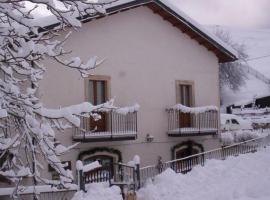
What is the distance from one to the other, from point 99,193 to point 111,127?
364 cm

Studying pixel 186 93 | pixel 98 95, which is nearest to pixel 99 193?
pixel 98 95

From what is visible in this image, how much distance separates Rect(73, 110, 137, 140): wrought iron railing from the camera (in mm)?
17297

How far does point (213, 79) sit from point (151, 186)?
835 centimetres

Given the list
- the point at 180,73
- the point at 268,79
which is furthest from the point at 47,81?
the point at 268,79

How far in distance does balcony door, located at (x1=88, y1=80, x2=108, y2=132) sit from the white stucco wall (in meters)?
0.38

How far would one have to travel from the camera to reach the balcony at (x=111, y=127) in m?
17.1

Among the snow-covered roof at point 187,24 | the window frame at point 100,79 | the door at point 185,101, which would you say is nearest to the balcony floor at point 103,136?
the window frame at point 100,79

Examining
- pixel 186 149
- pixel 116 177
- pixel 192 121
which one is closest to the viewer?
pixel 116 177

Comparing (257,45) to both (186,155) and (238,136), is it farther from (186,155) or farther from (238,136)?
(186,155)

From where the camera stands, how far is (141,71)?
1978 centimetres

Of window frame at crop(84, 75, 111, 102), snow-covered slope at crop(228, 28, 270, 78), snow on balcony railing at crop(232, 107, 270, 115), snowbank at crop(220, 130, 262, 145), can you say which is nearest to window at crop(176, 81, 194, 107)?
window frame at crop(84, 75, 111, 102)

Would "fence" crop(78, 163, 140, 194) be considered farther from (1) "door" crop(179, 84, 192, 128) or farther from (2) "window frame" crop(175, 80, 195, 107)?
(2) "window frame" crop(175, 80, 195, 107)

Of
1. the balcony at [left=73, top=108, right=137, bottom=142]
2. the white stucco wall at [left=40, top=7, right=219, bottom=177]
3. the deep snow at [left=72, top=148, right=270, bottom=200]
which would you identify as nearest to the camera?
the deep snow at [left=72, top=148, right=270, bottom=200]

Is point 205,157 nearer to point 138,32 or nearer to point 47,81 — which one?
point 138,32
